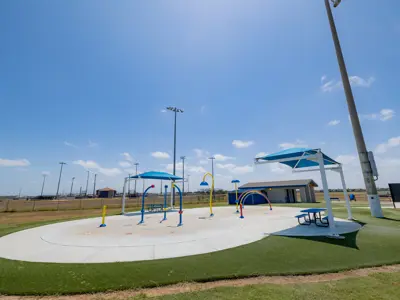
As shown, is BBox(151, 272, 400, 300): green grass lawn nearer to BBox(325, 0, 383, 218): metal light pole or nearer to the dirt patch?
the dirt patch

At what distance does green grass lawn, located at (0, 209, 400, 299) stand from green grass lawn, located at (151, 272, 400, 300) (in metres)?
0.54

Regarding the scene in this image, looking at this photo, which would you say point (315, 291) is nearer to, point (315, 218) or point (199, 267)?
point (199, 267)

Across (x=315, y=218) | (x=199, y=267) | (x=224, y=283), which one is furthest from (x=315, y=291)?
(x=315, y=218)

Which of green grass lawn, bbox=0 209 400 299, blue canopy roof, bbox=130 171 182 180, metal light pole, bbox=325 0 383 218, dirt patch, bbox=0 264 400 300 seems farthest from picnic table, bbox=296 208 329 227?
blue canopy roof, bbox=130 171 182 180

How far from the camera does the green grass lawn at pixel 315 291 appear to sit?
2.99 meters

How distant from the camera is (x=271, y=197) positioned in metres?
30.5

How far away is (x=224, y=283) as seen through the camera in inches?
141

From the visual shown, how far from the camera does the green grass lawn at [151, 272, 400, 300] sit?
9.82ft

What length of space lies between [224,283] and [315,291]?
63.2 inches

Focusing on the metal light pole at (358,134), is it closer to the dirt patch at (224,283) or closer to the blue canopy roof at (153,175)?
the dirt patch at (224,283)

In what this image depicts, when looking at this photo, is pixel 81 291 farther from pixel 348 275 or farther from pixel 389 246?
pixel 389 246

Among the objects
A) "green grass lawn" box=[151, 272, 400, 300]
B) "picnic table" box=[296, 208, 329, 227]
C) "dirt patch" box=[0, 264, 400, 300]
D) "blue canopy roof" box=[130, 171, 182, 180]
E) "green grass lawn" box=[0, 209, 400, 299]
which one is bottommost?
"dirt patch" box=[0, 264, 400, 300]

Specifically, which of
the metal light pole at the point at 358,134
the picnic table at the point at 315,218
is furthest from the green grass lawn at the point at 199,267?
the metal light pole at the point at 358,134

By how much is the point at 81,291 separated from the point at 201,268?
7.81 feet
